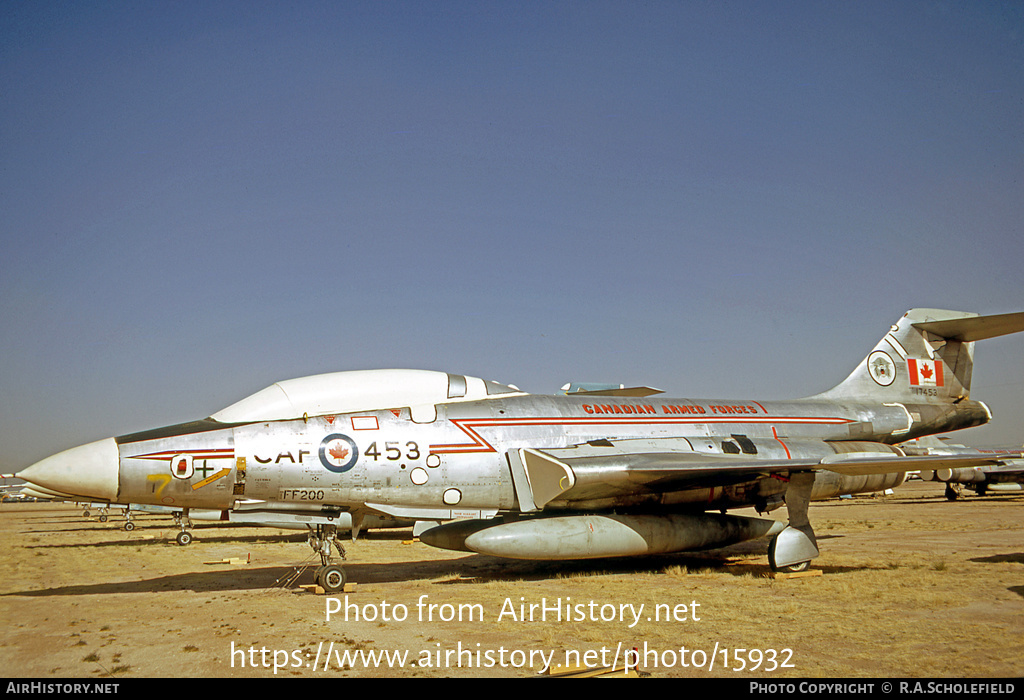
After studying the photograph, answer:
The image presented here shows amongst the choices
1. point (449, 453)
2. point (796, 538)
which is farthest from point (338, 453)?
point (796, 538)

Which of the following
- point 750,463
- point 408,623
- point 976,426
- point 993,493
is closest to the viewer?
point 408,623

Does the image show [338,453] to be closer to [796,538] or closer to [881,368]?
[796,538]

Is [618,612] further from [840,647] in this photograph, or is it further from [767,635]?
[840,647]

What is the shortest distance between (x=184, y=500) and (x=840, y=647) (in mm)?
8702

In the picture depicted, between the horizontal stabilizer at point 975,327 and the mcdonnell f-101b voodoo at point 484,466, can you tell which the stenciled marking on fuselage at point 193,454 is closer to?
the mcdonnell f-101b voodoo at point 484,466

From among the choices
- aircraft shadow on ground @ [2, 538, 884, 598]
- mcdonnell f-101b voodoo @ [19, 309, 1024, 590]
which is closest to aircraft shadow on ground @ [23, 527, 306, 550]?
aircraft shadow on ground @ [2, 538, 884, 598]

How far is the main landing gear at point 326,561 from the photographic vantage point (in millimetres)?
11180

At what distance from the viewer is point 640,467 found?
11250 mm

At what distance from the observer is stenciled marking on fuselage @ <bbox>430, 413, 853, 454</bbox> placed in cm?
1179

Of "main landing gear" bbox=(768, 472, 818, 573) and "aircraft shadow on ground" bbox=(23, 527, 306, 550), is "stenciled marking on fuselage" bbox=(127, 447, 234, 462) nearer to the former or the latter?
"main landing gear" bbox=(768, 472, 818, 573)

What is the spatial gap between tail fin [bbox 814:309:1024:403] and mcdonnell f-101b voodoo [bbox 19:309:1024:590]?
8.95 feet

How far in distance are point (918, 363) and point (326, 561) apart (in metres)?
14.0

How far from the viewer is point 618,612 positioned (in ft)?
30.6
